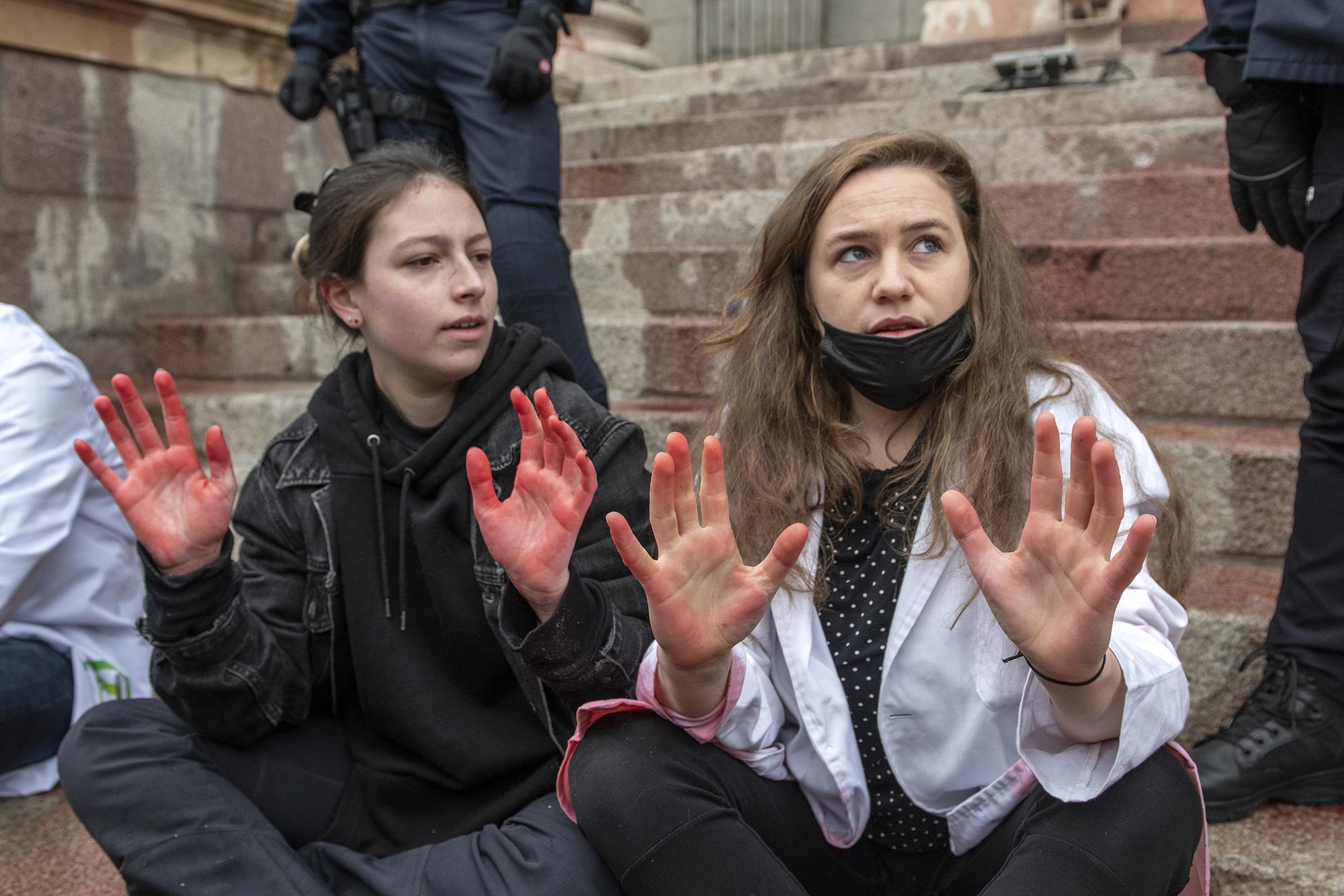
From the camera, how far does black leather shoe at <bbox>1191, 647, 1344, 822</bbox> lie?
1.91 m

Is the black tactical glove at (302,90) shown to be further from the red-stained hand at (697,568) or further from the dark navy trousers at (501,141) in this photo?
the red-stained hand at (697,568)

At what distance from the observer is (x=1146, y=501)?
5.43 feet

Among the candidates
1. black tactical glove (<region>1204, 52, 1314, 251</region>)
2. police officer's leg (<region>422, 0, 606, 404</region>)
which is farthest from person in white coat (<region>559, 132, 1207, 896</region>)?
police officer's leg (<region>422, 0, 606, 404</region>)

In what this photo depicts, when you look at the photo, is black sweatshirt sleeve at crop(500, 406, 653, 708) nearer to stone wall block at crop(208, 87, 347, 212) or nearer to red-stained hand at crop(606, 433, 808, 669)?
red-stained hand at crop(606, 433, 808, 669)

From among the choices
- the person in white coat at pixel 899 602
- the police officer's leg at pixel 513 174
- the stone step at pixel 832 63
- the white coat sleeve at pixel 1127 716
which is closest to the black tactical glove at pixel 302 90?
the police officer's leg at pixel 513 174

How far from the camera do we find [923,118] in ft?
14.4

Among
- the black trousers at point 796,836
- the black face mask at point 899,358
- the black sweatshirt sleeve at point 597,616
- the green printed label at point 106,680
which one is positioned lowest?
the green printed label at point 106,680

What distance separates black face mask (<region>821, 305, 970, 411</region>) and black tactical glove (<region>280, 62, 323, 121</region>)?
198 centimetres

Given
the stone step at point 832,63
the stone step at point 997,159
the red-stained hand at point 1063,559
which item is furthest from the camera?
the stone step at point 832,63

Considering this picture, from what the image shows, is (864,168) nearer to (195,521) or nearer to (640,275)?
(195,521)

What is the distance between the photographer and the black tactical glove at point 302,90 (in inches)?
123

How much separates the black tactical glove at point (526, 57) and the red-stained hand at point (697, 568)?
163cm

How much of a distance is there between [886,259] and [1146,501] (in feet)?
1.68

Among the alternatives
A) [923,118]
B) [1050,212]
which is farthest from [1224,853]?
[923,118]
